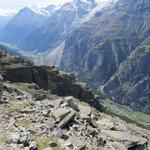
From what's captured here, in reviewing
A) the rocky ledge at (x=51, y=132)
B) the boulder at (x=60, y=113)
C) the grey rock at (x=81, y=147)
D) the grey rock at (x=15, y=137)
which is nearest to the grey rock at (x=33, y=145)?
the rocky ledge at (x=51, y=132)

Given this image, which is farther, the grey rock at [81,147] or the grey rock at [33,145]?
the grey rock at [81,147]

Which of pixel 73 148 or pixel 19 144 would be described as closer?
pixel 19 144

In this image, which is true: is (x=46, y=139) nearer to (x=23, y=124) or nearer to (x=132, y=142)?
(x=23, y=124)

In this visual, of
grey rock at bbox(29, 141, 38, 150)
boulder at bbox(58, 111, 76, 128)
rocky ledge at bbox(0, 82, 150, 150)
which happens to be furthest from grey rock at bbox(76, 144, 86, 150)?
boulder at bbox(58, 111, 76, 128)

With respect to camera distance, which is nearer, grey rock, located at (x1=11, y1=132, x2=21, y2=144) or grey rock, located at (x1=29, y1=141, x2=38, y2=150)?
grey rock, located at (x1=29, y1=141, x2=38, y2=150)

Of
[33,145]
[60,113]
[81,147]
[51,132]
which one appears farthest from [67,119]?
[33,145]

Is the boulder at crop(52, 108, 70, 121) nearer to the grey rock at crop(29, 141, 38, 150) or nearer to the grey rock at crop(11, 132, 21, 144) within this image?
the grey rock at crop(11, 132, 21, 144)

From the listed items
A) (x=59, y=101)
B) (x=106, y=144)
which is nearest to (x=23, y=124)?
(x=106, y=144)

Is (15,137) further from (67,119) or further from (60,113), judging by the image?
(60,113)

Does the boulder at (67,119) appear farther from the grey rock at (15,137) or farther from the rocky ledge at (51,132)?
the grey rock at (15,137)

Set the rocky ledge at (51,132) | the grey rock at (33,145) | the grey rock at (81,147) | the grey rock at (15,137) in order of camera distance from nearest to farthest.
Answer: the grey rock at (33,145) < the grey rock at (15,137) < the rocky ledge at (51,132) < the grey rock at (81,147)

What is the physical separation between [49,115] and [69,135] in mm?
4174

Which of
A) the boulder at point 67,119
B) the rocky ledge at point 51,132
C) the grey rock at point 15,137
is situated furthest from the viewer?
the boulder at point 67,119

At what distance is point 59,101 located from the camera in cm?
4919
